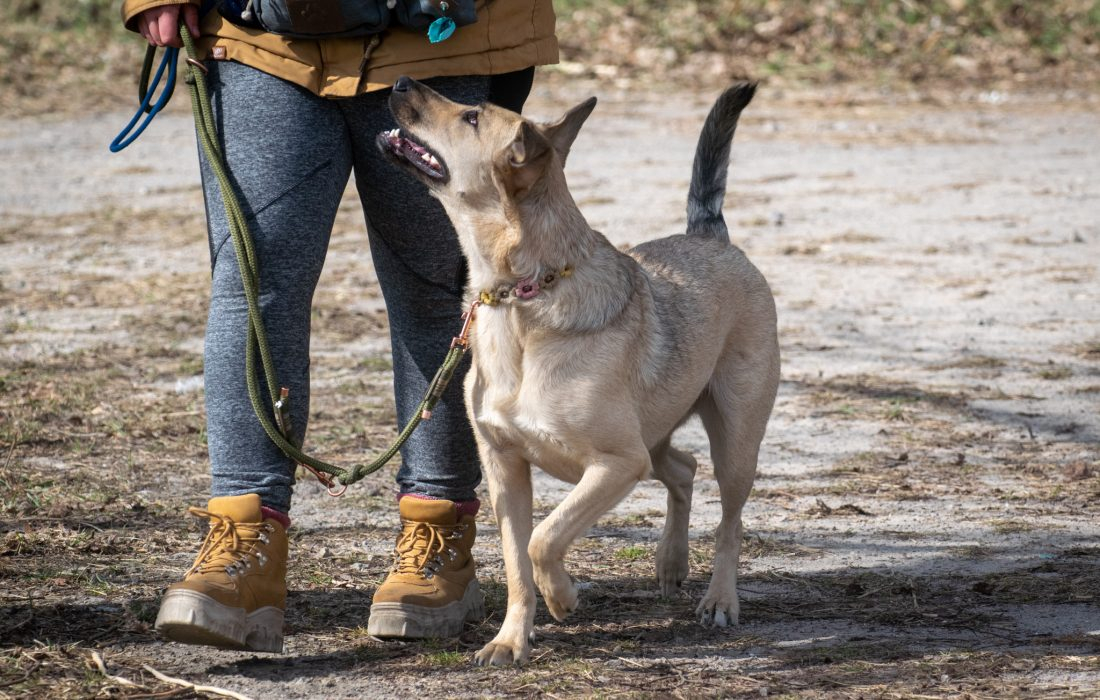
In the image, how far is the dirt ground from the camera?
335cm

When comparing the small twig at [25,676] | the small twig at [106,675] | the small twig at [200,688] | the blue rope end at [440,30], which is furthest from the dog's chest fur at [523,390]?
the small twig at [25,676]

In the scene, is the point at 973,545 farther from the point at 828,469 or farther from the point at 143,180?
the point at 143,180

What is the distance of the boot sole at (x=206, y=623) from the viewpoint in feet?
10.3

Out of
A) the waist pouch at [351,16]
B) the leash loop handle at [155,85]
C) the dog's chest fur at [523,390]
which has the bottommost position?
the dog's chest fur at [523,390]

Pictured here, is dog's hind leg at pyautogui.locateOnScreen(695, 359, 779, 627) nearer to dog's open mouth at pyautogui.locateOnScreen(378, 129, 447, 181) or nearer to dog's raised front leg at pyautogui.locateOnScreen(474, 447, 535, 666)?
dog's raised front leg at pyautogui.locateOnScreen(474, 447, 535, 666)

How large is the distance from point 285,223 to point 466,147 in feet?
1.69

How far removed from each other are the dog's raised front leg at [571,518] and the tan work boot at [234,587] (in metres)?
0.65

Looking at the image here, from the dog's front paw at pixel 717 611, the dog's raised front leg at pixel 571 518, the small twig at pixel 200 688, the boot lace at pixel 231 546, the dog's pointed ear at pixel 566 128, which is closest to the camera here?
the small twig at pixel 200 688

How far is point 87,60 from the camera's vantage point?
51.2ft

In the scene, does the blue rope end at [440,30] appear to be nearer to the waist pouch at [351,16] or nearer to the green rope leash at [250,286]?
the waist pouch at [351,16]

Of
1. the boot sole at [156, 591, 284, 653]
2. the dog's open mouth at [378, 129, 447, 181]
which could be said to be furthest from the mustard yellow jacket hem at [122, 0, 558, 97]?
the boot sole at [156, 591, 284, 653]

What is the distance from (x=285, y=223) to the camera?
339 cm

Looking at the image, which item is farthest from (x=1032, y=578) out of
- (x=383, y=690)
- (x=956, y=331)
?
(x=956, y=331)

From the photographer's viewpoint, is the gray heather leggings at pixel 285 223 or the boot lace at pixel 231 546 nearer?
the boot lace at pixel 231 546
